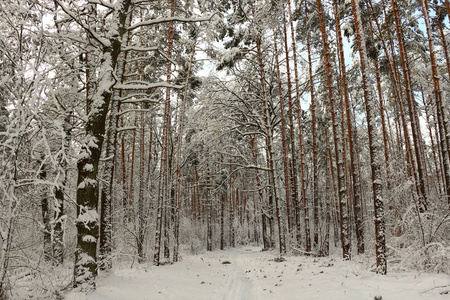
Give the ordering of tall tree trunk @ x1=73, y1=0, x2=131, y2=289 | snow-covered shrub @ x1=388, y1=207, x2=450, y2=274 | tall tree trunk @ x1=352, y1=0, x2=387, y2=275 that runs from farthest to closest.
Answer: tall tree trunk @ x1=352, y1=0, x2=387, y2=275 → snow-covered shrub @ x1=388, y1=207, x2=450, y2=274 → tall tree trunk @ x1=73, y1=0, x2=131, y2=289

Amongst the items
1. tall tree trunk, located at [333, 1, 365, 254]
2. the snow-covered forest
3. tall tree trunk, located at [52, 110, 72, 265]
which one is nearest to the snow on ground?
the snow-covered forest

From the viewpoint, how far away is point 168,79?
1207 centimetres

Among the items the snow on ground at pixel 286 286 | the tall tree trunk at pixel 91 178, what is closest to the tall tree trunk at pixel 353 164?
the snow on ground at pixel 286 286

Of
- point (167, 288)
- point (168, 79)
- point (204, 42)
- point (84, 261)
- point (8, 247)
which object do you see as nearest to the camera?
point (8, 247)

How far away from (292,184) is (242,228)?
70.3 feet

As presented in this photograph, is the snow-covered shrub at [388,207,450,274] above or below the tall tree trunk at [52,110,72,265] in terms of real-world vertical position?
below

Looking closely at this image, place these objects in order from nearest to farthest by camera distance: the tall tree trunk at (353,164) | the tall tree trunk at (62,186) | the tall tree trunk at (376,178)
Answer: the tall tree trunk at (62,186) < the tall tree trunk at (376,178) < the tall tree trunk at (353,164)

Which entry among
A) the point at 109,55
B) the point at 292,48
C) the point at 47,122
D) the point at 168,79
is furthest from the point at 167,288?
the point at 292,48

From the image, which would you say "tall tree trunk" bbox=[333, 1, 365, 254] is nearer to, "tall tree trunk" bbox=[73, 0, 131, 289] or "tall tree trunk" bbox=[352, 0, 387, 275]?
"tall tree trunk" bbox=[352, 0, 387, 275]

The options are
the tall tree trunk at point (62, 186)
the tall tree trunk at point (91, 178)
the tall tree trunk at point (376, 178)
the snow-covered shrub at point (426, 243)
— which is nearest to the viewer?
the tall tree trunk at point (62, 186)

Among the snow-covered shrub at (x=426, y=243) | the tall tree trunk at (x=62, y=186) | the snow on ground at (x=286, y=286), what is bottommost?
the snow on ground at (x=286, y=286)

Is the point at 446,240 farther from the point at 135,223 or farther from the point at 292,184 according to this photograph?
the point at 135,223

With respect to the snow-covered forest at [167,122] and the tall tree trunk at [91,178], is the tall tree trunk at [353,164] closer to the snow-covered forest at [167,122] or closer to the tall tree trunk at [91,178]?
the snow-covered forest at [167,122]

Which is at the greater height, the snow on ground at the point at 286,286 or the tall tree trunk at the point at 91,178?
the tall tree trunk at the point at 91,178
